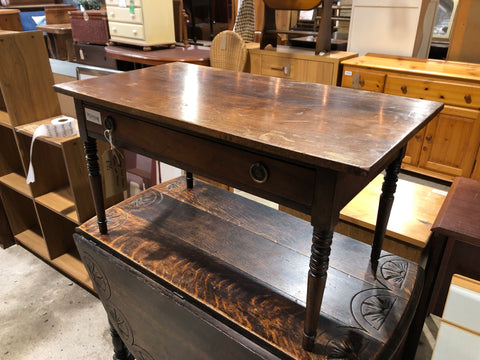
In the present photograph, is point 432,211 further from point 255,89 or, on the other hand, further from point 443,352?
point 255,89

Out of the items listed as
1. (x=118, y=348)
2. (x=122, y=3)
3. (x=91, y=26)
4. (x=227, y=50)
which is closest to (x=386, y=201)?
(x=118, y=348)

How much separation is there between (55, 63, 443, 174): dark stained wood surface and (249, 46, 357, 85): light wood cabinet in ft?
4.75

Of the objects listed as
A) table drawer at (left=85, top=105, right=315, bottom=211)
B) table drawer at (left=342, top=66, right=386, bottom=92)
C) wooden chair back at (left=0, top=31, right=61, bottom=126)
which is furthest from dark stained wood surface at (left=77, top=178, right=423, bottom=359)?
table drawer at (left=342, top=66, right=386, bottom=92)

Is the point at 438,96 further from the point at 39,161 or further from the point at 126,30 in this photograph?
the point at 39,161

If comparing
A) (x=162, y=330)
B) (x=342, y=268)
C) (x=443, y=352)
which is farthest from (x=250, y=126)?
(x=443, y=352)

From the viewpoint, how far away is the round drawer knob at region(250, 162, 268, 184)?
78cm

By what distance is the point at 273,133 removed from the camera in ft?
2.54

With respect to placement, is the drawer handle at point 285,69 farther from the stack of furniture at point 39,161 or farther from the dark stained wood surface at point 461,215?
the dark stained wood surface at point 461,215

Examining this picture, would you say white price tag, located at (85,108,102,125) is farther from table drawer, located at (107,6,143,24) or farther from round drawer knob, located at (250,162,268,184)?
table drawer, located at (107,6,143,24)

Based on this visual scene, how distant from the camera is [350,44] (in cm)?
315

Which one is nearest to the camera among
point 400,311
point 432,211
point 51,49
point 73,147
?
point 400,311

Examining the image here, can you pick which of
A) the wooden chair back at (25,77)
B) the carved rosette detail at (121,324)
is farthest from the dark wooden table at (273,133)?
the wooden chair back at (25,77)

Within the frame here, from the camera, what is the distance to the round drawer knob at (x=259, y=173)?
0.78 metres

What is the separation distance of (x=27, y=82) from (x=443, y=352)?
2.05 meters
